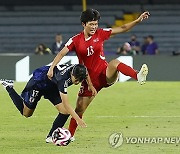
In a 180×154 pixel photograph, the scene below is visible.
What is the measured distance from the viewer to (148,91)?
71.6 ft

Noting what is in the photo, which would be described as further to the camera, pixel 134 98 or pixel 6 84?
pixel 134 98

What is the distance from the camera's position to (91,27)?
11852 mm

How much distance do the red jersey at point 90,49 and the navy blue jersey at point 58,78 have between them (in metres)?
0.56

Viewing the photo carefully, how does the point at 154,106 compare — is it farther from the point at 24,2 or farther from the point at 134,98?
the point at 24,2

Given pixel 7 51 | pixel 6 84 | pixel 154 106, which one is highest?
pixel 6 84

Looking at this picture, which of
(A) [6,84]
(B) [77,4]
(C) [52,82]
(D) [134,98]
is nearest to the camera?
(C) [52,82]

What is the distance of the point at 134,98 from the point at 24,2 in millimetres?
16734

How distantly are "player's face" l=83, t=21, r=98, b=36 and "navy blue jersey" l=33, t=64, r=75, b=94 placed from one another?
0.74 meters

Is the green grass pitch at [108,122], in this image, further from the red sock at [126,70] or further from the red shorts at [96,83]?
the red sock at [126,70]

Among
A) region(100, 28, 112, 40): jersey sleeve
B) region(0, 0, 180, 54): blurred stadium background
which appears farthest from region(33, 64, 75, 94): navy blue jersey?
region(0, 0, 180, 54): blurred stadium background

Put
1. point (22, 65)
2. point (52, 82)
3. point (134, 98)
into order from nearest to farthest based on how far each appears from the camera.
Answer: point (52, 82) → point (134, 98) → point (22, 65)

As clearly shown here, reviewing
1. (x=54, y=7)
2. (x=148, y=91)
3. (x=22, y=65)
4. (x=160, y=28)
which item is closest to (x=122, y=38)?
(x=160, y=28)

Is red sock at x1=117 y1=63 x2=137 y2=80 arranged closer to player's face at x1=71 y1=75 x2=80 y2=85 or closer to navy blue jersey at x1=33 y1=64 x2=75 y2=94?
navy blue jersey at x1=33 y1=64 x2=75 y2=94

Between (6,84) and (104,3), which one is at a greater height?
(6,84)
